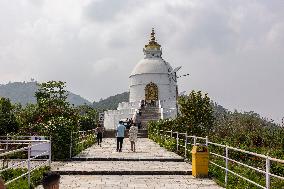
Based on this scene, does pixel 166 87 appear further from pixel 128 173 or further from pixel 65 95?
pixel 128 173

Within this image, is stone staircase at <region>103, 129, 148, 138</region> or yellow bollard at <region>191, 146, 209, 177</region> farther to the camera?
stone staircase at <region>103, 129, 148, 138</region>

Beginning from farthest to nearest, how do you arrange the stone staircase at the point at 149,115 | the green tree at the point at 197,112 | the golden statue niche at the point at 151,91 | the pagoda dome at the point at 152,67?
1. the pagoda dome at the point at 152,67
2. the golden statue niche at the point at 151,91
3. the stone staircase at the point at 149,115
4. the green tree at the point at 197,112

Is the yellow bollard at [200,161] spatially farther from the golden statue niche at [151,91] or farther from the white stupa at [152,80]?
the golden statue niche at [151,91]

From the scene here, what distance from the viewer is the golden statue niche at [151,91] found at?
64.9 meters

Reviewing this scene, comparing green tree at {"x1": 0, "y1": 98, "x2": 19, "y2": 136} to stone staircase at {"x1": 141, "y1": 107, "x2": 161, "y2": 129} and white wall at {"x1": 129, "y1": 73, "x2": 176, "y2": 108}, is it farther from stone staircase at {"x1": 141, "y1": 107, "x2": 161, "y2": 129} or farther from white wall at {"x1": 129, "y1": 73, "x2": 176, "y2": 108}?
white wall at {"x1": 129, "y1": 73, "x2": 176, "y2": 108}

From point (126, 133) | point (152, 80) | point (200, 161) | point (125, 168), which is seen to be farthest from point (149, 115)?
point (200, 161)

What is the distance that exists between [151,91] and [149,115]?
15.1 m

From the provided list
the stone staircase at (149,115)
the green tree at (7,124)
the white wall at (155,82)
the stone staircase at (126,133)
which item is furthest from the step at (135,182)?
the white wall at (155,82)

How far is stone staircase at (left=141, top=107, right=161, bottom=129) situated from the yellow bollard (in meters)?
32.2

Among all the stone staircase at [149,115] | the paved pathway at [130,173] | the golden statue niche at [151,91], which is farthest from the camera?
the golden statue niche at [151,91]

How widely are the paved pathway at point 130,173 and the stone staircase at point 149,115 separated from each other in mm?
27350

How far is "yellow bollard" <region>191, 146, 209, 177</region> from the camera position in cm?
1481

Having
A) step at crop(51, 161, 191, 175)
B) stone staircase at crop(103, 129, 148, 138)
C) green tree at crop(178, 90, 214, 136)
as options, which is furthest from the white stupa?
step at crop(51, 161, 191, 175)

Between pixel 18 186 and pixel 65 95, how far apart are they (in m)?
49.2
